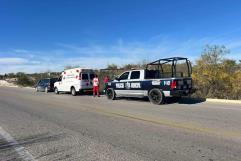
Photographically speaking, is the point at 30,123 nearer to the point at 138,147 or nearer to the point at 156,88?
the point at 138,147

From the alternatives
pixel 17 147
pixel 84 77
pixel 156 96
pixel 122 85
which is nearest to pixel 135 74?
pixel 122 85

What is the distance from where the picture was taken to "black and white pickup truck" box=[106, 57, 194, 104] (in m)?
16.3

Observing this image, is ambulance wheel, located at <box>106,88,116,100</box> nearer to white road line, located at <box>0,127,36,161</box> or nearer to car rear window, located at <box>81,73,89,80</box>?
car rear window, located at <box>81,73,89,80</box>

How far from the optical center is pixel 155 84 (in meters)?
17.0

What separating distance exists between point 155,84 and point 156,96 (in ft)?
2.13

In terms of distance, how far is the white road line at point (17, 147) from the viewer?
632 cm

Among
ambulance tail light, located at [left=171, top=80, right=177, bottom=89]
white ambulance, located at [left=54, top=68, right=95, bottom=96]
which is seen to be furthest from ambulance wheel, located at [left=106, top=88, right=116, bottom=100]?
white ambulance, located at [left=54, top=68, right=95, bottom=96]

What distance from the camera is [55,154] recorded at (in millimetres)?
6500

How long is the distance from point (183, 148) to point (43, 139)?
3584mm

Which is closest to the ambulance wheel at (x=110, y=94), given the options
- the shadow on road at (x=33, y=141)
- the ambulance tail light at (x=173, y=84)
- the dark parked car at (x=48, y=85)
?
the ambulance tail light at (x=173, y=84)

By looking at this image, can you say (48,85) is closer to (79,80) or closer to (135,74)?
(79,80)

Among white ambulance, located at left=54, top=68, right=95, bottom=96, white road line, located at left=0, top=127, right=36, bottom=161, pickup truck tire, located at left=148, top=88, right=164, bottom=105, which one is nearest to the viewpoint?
white road line, located at left=0, top=127, right=36, bottom=161

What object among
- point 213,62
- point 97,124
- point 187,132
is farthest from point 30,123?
point 213,62

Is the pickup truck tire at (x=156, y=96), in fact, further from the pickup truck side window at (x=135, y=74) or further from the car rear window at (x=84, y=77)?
the car rear window at (x=84, y=77)
